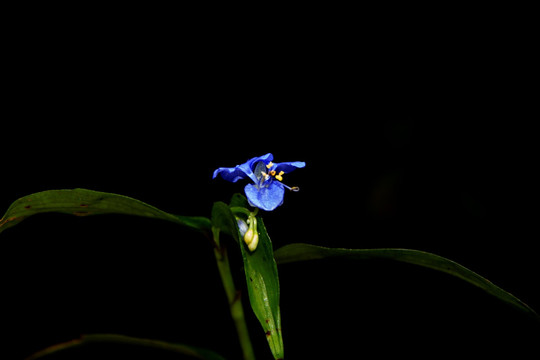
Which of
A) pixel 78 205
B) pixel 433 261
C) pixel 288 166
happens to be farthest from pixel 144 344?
pixel 433 261

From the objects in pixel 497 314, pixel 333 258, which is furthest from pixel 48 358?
pixel 497 314

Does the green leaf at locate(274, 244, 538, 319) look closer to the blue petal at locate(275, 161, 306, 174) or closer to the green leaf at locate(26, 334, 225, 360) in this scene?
the blue petal at locate(275, 161, 306, 174)

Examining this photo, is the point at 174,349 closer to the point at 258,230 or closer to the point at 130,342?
the point at 130,342

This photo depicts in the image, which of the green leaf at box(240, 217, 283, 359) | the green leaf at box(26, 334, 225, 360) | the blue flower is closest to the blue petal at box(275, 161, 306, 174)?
the blue flower

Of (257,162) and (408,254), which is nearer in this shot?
(408,254)

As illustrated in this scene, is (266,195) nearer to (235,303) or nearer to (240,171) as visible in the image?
(240,171)

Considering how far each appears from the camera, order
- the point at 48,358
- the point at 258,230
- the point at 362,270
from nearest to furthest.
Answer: the point at 258,230
the point at 48,358
the point at 362,270
